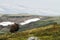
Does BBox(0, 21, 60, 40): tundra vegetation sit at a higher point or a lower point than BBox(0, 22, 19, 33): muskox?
lower

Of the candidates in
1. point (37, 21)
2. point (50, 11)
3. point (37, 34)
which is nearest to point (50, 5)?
point (50, 11)

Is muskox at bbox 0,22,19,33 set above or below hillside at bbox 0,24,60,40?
above

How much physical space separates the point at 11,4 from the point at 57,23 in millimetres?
496

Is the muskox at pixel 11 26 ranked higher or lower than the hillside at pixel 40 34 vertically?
higher

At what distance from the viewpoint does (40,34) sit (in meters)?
1.77

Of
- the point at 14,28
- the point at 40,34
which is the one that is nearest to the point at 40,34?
the point at 40,34

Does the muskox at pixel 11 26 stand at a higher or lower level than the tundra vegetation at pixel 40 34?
higher

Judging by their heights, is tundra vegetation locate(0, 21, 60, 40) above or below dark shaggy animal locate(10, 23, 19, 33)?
below

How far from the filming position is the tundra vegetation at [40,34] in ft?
5.74

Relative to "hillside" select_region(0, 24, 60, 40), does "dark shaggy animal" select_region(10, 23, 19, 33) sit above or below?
above

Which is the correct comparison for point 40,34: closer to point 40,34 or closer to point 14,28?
point 40,34

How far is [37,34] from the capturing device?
1.77 meters

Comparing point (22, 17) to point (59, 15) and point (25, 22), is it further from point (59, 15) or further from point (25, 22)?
point (59, 15)

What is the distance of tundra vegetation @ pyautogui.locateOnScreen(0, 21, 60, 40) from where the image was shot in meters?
1.75
